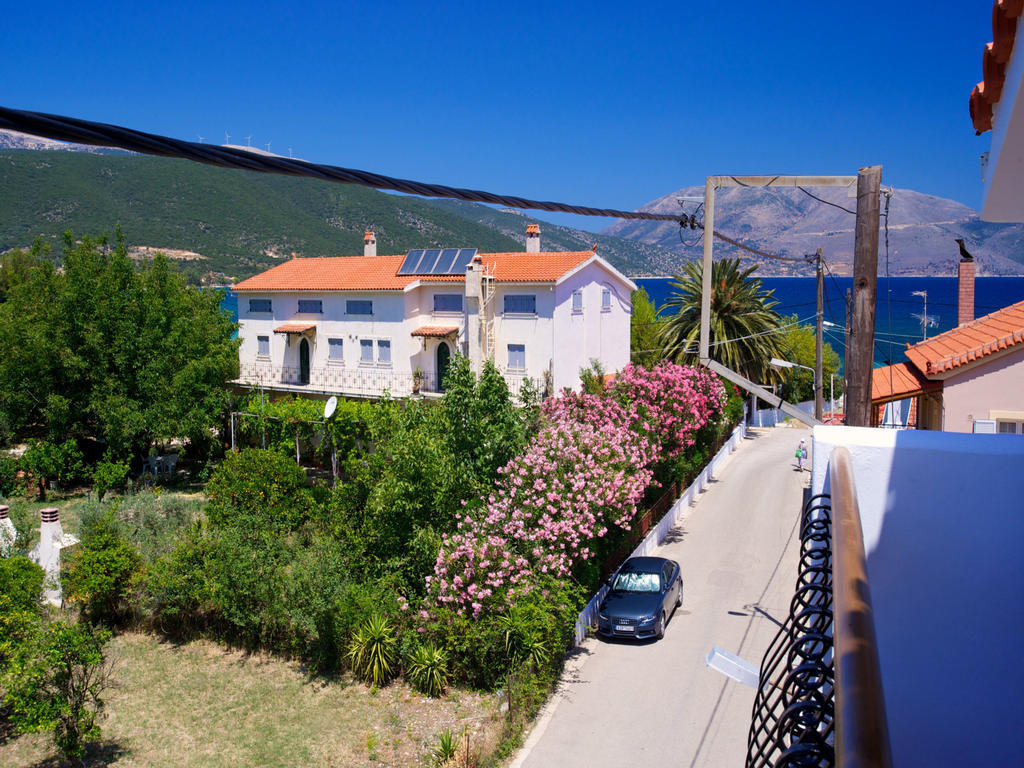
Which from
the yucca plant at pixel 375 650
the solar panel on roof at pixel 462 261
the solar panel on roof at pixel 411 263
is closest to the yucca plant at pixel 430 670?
the yucca plant at pixel 375 650

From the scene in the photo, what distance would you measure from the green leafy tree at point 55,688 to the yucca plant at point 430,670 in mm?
6050

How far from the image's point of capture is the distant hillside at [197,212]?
110875 millimetres

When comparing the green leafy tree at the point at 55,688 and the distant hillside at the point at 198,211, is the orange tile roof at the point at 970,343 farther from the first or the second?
the distant hillside at the point at 198,211

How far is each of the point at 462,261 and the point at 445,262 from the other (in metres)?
1.04

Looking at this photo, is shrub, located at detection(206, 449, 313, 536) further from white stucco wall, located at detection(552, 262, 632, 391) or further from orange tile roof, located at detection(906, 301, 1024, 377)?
orange tile roof, located at detection(906, 301, 1024, 377)

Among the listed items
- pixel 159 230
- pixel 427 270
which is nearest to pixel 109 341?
pixel 427 270

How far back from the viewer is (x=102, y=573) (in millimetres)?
19406

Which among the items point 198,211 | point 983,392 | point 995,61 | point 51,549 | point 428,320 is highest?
point 198,211

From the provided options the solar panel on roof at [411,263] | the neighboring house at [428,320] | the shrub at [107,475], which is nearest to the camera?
the shrub at [107,475]

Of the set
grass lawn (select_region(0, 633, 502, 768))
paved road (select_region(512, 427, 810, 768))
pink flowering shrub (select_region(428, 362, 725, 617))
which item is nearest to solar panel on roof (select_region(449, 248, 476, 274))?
pink flowering shrub (select_region(428, 362, 725, 617))

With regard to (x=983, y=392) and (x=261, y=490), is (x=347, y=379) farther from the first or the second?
(x=983, y=392)

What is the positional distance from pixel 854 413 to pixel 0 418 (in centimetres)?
3522

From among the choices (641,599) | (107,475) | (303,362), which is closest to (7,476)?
(107,475)

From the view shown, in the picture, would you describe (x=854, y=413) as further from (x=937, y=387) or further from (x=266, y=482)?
(x=266, y=482)
